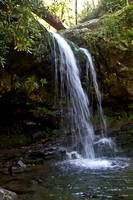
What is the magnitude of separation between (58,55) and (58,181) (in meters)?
5.14

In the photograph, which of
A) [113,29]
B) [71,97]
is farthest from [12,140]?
[113,29]

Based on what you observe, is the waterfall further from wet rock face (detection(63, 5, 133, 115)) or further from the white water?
wet rock face (detection(63, 5, 133, 115))

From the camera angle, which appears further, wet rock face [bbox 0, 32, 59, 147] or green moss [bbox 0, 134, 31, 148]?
green moss [bbox 0, 134, 31, 148]

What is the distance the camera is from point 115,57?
8.04 metres

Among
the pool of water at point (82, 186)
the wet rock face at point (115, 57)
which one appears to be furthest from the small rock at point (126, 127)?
the pool of water at point (82, 186)

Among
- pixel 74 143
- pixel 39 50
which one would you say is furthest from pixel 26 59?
pixel 74 143

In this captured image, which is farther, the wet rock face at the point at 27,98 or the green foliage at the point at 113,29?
the green foliage at the point at 113,29

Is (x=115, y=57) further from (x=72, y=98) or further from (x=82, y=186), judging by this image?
(x=82, y=186)

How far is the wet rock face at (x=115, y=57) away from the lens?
7977 mm

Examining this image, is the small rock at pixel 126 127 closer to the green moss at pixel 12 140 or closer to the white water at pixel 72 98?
the white water at pixel 72 98

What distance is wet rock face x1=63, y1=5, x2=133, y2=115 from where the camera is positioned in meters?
7.98

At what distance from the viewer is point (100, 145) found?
657cm

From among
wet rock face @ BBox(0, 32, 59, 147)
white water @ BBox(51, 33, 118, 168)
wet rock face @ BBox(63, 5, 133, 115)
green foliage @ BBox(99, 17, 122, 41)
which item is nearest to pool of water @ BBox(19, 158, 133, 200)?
white water @ BBox(51, 33, 118, 168)

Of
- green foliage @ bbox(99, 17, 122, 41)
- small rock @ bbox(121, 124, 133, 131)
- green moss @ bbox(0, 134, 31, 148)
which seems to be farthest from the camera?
green foliage @ bbox(99, 17, 122, 41)
